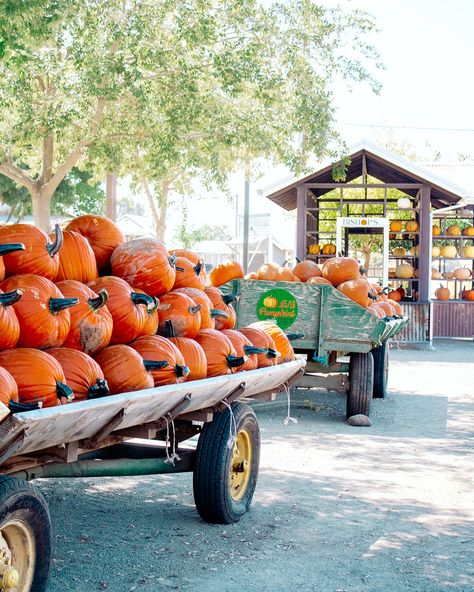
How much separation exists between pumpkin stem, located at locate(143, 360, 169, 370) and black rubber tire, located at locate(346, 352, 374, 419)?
5.59 meters

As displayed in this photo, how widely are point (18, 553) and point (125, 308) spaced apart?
1855mm

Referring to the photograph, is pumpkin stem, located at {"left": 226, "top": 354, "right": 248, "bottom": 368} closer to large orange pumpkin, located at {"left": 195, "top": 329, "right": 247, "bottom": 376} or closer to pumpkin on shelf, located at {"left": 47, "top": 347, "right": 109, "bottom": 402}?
large orange pumpkin, located at {"left": 195, "top": 329, "right": 247, "bottom": 376}

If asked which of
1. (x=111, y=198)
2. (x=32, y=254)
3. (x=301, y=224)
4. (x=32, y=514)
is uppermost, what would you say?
(x=111, y=198)

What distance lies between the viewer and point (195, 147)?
59.6 feet

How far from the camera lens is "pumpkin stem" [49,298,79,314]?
4.59m

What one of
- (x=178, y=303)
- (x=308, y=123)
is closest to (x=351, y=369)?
(x=178, y=303)

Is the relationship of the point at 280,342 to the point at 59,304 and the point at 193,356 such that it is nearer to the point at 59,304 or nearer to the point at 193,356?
the point at 193,356

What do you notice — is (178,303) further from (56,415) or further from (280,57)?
(280,57)

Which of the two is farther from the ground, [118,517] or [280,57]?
[280,57]

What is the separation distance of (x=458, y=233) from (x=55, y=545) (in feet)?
69.4

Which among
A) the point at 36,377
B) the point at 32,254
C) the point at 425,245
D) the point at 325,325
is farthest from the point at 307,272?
the point at 425,245

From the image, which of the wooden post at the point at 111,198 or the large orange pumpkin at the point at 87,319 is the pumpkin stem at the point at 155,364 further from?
the wooden post at the point at 111,198

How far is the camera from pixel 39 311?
4.55m

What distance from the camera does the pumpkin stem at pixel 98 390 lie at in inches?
179
